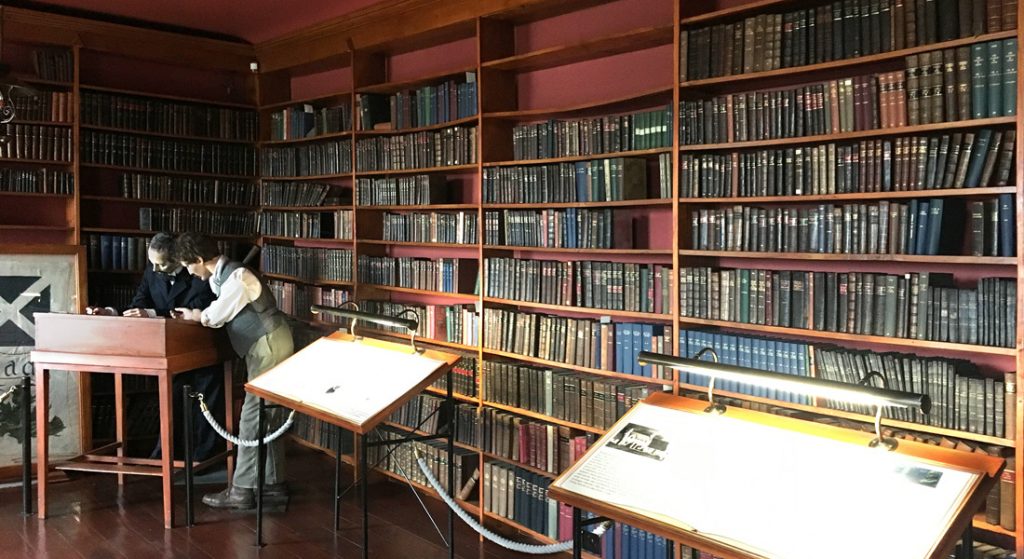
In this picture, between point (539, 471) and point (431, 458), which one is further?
point (431, 458)

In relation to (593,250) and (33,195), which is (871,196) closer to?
(593,250)

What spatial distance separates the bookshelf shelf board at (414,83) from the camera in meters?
4.85

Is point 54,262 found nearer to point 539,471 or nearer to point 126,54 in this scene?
point 126,54

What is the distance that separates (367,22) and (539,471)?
3129 mm

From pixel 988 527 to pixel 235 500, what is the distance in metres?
3.87

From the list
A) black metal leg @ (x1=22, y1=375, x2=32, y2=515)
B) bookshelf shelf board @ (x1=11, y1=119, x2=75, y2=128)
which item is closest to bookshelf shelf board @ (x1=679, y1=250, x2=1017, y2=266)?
black metal leg @ (x1=22, y1=375, x2=32, y2=515)

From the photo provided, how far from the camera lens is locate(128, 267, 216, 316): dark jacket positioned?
18.5ft

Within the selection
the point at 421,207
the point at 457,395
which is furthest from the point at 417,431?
the point at 421,207

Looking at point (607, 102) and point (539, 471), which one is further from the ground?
point (607, 102)

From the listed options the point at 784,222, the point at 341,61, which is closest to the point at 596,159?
the point at 784,222

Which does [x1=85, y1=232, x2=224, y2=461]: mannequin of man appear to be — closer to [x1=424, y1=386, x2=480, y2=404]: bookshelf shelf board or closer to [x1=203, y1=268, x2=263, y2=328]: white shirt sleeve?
[x1=203, y1=268, x2=263, y2=328]: white shirt sleeve

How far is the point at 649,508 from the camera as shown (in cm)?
244

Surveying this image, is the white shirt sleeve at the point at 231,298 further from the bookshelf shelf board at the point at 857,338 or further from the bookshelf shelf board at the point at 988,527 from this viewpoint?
the bookshelf shelf board at the point at 988,527

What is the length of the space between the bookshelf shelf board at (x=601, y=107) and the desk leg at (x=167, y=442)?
226cm
